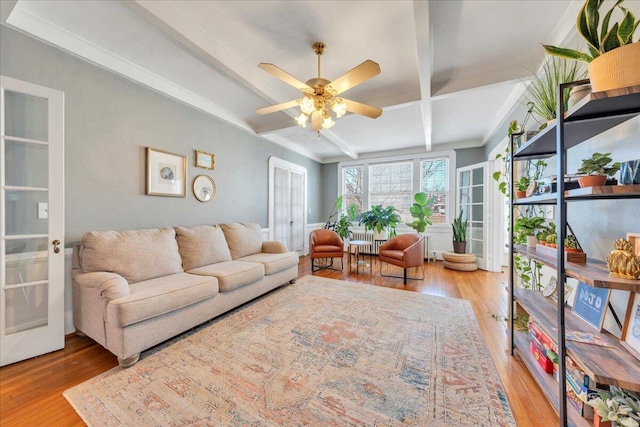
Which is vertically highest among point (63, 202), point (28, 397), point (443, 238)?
point (63, 202)

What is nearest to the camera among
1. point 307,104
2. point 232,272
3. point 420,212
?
point 307,104

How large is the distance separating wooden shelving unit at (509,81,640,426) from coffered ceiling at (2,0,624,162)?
114 cm

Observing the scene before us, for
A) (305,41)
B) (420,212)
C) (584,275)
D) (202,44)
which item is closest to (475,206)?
(420,212)

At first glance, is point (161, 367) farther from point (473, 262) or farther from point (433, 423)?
point (473, 262)


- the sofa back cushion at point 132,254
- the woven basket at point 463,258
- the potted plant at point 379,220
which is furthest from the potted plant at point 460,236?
the sofa back cushion at point 132,254

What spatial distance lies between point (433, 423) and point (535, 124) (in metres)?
2.99

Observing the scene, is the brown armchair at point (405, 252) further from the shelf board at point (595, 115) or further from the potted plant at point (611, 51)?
the potted plant at point (611, 51)

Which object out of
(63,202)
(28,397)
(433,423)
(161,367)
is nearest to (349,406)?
(433,423)

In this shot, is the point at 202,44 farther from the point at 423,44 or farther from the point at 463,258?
the point at 463,258

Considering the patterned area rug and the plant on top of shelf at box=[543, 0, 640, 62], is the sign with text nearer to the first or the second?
the patterned area rug

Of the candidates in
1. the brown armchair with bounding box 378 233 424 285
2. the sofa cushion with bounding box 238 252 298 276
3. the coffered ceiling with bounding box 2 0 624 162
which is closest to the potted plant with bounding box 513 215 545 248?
the coffered ceiling with bounding box 2 0 624 162

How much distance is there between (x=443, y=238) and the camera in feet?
17.8

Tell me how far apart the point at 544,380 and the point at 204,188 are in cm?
389

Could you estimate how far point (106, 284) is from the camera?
1.79 metres
